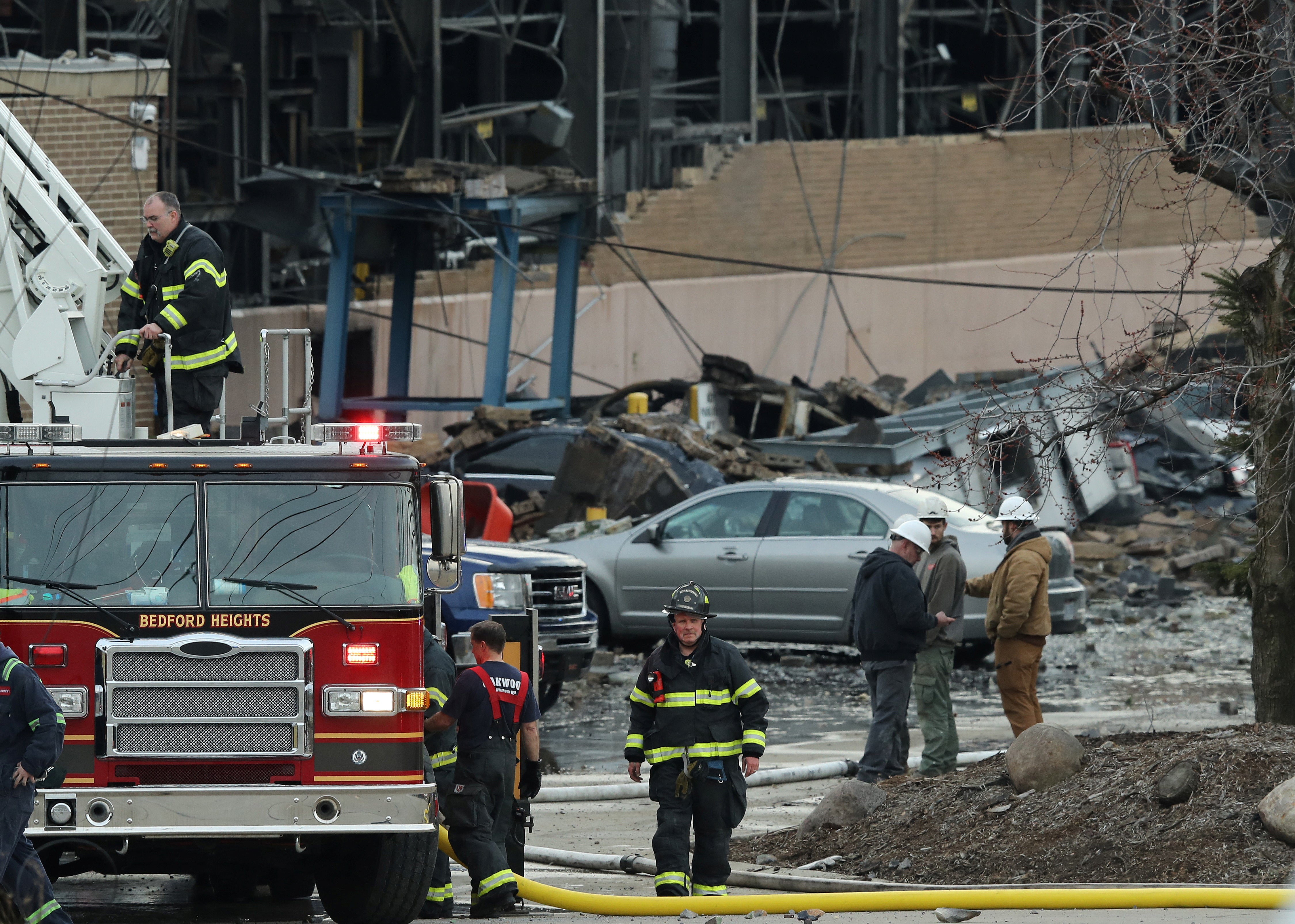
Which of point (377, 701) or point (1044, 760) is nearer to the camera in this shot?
point (377, 701)

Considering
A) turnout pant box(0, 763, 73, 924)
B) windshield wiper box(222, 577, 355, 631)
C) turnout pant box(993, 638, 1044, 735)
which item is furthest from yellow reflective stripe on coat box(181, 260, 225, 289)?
turnout pant box(993, 638, 1044, 735)

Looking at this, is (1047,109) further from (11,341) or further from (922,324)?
(11,341)

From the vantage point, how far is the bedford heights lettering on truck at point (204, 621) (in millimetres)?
6910

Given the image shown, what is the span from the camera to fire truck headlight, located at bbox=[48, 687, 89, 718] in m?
6.80

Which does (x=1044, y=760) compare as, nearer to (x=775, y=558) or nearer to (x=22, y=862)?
(x=22, y=862)

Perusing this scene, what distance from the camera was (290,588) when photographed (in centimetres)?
700

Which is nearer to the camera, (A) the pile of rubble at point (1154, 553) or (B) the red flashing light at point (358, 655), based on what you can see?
(B) the red flashing light at point (358, 655)

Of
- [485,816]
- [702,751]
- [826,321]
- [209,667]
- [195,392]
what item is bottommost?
[485,816]

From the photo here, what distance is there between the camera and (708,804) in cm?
767

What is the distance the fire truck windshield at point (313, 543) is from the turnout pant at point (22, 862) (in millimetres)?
1053

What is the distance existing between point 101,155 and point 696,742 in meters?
13.3

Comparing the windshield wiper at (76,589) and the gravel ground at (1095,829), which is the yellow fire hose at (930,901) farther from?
the windshield wiper at (76,589)

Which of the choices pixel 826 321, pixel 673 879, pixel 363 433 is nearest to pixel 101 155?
pixel 363 433

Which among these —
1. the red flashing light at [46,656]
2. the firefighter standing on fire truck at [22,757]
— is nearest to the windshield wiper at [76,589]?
the red flashing light at [46,656]
